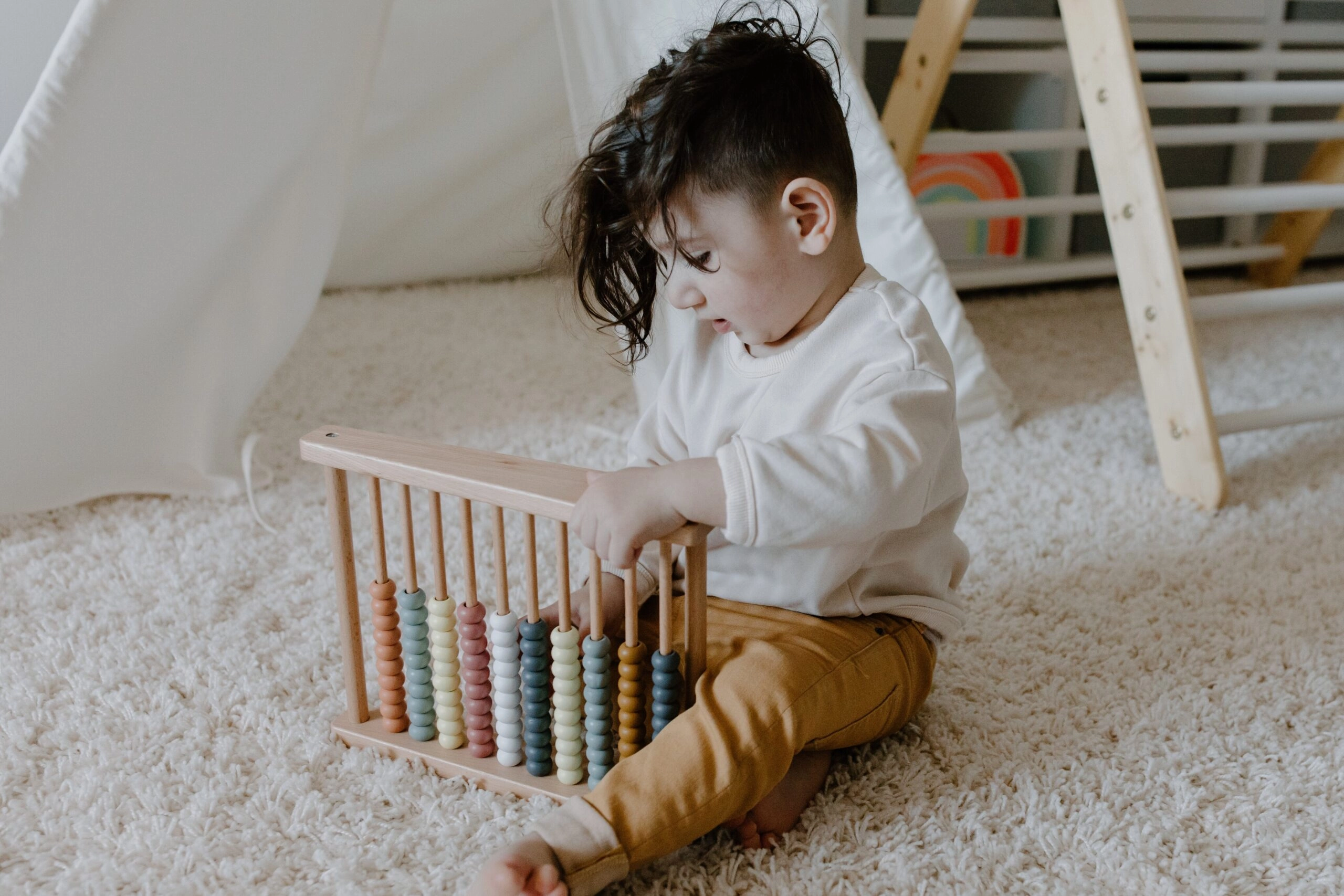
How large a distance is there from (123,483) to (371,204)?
84 cm

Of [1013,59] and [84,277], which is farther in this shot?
[1013,59]

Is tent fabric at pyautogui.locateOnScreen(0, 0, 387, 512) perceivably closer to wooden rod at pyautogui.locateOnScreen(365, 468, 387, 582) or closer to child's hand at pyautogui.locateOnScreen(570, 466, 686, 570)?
wooden rod at pyautogui.locateOnScreen(365, 468, 387, 582)

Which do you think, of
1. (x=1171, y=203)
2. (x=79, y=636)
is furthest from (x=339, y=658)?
(x=1171, y=203)

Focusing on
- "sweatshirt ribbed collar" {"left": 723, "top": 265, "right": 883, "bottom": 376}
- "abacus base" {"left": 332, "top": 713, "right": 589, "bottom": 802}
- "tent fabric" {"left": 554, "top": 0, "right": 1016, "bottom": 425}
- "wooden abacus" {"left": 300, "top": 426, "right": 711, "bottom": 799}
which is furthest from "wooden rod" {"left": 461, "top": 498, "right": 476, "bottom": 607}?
"tent fabric" {"left": 554, "top": 0, "right": 1016, "bottom": 425}

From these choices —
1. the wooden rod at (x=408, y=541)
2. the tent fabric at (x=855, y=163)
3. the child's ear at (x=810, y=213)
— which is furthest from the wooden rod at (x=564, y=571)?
the tent fabric at (x=855, y=163)

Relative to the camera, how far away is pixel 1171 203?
1.22 m

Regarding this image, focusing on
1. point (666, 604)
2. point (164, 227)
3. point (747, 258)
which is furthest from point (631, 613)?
point (164, 227)

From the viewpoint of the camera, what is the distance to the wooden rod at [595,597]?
66 centimetres

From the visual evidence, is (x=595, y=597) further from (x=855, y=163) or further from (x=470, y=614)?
(x=855, y=163)

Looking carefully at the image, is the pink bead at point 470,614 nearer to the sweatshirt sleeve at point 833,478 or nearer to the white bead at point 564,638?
the white bead at point 564,638

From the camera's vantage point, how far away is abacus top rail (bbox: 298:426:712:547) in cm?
64

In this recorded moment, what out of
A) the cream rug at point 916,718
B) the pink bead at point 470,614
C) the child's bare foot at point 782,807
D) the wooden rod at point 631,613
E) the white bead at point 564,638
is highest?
the wooden rod at point 631,613

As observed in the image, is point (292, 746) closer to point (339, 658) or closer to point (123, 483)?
point (339, 658)

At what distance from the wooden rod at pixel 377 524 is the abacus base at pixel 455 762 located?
116mm
